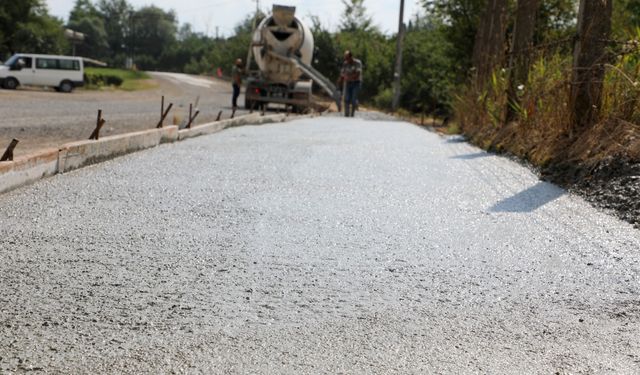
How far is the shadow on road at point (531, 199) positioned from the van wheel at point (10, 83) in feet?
90.7

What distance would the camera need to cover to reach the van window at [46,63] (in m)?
31.1

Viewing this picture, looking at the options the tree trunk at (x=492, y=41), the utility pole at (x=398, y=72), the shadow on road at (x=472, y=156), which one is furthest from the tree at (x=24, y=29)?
the shadow on road at (x=472, y=156)

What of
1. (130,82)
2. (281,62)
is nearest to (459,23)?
(281,62)

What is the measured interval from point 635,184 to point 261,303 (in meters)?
3.65

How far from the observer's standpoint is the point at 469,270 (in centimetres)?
385

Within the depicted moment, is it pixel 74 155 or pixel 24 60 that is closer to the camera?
pixel 74 155

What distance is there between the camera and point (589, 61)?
7.70 m

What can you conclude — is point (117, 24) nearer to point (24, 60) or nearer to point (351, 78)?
point (24, 60)

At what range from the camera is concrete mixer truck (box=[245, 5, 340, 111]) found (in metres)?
24.6

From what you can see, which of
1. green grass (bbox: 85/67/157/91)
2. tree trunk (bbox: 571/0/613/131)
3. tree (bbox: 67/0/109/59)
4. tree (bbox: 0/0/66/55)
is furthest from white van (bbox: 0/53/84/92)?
tree (bbox: 67/0/109/59)

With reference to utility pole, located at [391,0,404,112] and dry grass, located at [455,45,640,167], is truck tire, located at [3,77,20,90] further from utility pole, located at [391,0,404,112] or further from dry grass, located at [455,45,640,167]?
dry grass, located at [455,45,640,167]

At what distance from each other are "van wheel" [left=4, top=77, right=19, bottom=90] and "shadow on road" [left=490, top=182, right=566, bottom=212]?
2766 centimetres

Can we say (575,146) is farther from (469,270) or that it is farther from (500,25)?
(500,25)

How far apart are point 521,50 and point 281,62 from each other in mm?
14309
